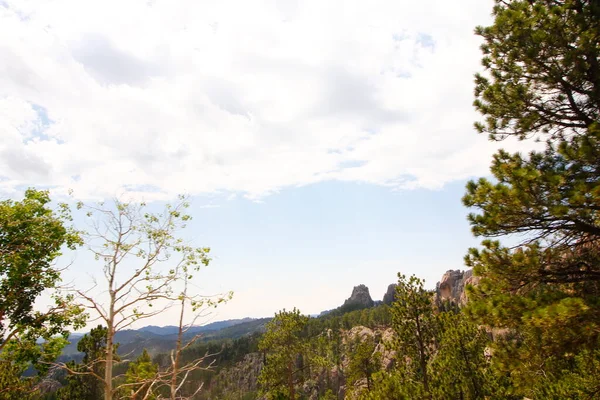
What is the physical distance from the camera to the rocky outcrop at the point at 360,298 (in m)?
182

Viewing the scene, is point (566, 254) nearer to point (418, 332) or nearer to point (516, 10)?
point (516, 10)

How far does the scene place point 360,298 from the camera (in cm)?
18875

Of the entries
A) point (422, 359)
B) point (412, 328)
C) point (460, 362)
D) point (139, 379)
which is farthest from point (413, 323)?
point (139, 379)

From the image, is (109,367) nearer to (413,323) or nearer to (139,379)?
(139,379)

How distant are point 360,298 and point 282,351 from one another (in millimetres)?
178965

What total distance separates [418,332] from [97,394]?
26024 millimetres

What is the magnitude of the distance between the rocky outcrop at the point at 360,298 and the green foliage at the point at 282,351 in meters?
167

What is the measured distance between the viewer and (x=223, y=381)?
107500 mm

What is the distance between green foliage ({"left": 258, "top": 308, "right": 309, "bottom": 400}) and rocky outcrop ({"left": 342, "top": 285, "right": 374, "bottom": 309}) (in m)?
167

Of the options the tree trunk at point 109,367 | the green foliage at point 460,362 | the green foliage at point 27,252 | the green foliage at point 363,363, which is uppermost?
the green foliage at point 27,252

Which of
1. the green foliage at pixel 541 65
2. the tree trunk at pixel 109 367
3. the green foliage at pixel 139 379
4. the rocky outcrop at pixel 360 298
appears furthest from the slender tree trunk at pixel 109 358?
the rocky outcrop at pixel 360 298

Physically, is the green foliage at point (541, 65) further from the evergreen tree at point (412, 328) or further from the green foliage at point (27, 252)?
the green foliage at point (27, 252)

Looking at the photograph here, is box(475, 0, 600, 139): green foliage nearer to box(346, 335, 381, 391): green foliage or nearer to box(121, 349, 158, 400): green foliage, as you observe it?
box(121, 349, 158, 400): green foliage

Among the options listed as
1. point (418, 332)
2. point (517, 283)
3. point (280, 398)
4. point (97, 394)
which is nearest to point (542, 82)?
point (517, 283)
